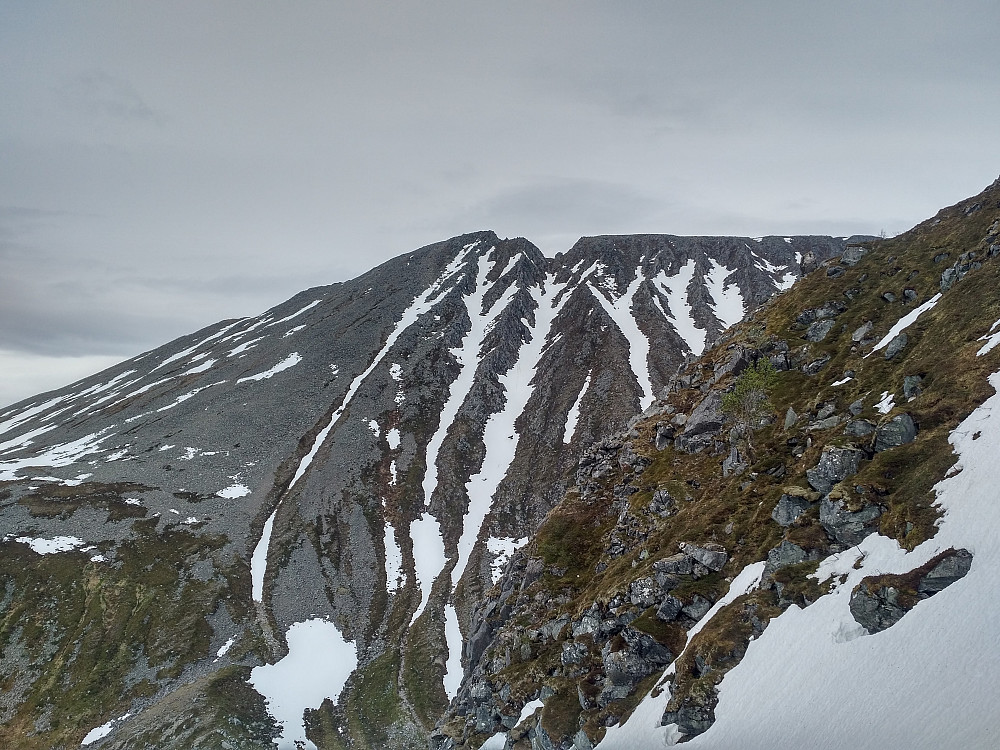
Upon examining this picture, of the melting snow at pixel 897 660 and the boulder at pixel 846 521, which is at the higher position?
the boulder at pixel 846 521

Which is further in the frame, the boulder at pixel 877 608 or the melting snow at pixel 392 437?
the melting snow at pixel 392 437

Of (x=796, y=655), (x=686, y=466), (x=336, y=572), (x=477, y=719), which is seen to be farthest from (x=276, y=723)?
(x=796, y=655)

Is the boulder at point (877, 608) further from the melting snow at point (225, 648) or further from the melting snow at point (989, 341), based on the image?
the melting snow at point (225, 648)

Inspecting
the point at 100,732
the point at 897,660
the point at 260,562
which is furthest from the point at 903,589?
the point at 260,562

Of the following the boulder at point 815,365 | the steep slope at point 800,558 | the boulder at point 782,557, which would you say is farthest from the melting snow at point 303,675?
the boulder at point 815,365

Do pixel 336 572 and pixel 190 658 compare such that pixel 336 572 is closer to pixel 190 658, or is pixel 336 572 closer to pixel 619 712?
pixel 190 658

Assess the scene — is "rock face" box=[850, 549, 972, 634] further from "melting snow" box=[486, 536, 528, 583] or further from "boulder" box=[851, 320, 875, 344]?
"melting snow" box=[486, 536, 528, 583]

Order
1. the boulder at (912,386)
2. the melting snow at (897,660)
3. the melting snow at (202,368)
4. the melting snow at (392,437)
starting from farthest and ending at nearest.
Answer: the melting snow at (202,368) → the melting snow at (392,437) → the boulder at (912,386) → the melting snow at (897,660)
